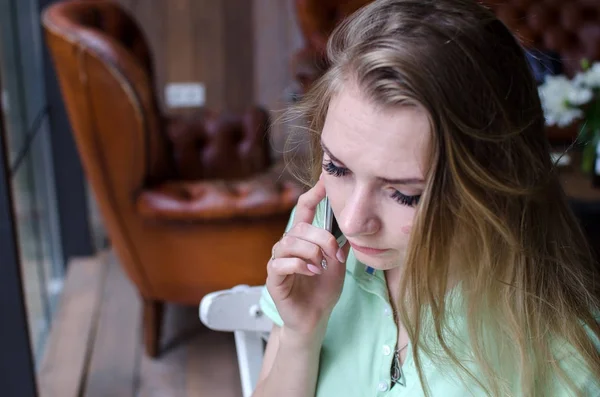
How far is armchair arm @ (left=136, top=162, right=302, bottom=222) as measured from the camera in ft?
6.84

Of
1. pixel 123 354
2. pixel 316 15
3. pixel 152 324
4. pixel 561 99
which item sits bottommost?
pixel 123 354

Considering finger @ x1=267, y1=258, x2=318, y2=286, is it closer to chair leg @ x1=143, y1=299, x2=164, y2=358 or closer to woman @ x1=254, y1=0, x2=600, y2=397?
woman @ x1=254, y1=0, x2=600, y2=397

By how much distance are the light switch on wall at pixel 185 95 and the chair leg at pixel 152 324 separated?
1556 millimetres

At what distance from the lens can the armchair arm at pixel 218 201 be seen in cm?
208

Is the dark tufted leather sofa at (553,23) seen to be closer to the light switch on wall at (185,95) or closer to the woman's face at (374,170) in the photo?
the light switch on wall at (185,95)

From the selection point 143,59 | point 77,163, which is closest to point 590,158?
point 143,59

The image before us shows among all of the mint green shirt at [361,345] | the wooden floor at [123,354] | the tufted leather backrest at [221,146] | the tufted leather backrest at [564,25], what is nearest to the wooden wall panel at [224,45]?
the tufted leather backrest at [221,146]

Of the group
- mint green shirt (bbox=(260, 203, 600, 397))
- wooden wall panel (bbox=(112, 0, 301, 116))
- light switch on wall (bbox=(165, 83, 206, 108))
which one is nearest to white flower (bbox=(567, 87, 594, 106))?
mint green shirt (bbox=(260, 203, 600, 397))

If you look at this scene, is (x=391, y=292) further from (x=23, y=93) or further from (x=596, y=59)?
(x=596, y=59)

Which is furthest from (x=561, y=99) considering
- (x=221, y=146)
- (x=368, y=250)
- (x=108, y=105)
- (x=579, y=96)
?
(x=368, y=250)

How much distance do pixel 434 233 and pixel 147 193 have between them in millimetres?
1442

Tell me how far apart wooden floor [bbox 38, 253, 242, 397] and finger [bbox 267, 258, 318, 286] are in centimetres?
149

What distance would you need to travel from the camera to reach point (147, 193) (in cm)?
216

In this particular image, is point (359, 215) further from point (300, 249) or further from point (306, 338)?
point (306, 338)
